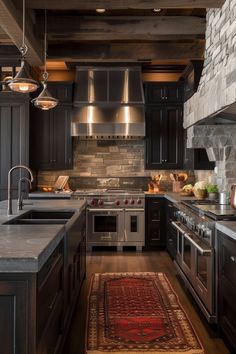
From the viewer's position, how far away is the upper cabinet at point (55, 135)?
6.66 metres

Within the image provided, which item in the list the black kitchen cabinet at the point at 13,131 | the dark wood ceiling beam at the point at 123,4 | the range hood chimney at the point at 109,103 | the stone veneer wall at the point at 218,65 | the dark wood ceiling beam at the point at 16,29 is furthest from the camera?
the range hood chimney at the point at 109,103

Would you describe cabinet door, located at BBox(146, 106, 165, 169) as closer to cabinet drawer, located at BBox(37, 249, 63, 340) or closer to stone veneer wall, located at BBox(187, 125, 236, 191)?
stone veneer wall, located at BBox(187, 125, 236, 191)

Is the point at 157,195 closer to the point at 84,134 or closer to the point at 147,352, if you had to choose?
the point at 84,134

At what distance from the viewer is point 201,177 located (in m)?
6.49

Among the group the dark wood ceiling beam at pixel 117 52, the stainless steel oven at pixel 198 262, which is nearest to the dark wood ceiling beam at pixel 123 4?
the dark wood ceiling beam at pixel 117 52

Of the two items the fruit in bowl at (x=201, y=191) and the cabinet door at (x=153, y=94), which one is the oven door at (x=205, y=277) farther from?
the cabinet door at (x=153, y=94)

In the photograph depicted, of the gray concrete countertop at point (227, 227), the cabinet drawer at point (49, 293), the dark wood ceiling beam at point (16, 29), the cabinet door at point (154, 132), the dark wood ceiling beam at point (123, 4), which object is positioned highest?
the dark wood ceiling beam at point (123, 4)

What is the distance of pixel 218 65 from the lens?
4008mm

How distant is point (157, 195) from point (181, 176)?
2.12ft

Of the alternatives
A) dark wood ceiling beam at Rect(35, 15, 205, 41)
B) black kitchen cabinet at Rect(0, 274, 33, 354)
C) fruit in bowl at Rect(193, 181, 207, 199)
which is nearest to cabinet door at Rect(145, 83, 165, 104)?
dark wood ceiling beam at Rect(35, 15, 205, 41)

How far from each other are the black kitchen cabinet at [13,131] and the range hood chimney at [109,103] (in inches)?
33.6

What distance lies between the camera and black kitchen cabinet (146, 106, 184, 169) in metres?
6.73

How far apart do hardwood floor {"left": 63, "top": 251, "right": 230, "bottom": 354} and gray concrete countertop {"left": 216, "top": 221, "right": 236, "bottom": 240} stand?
0.90 meters

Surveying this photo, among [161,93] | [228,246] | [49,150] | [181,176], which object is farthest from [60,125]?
[228,246]
